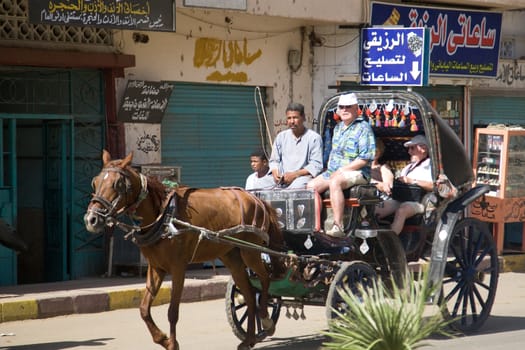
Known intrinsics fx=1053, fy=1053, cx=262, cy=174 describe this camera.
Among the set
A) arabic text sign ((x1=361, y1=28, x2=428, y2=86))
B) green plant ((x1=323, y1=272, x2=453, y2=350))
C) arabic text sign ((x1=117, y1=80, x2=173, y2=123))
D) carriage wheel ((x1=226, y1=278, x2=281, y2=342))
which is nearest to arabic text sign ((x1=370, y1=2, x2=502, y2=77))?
arabic text sign ((x1=361, y1=28, x2=428, y2=86))

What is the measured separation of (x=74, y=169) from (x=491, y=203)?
21.5ft

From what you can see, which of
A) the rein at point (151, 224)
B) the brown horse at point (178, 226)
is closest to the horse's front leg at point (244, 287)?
the brown horse at point (178, 226)

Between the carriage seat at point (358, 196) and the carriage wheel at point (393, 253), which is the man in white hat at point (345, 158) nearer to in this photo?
the carriage seat at point (358, 196)

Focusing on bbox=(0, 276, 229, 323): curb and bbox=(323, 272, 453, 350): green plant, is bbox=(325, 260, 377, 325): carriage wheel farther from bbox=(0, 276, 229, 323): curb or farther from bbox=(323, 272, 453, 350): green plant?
bbox=(0, 276, 229, 323): curb

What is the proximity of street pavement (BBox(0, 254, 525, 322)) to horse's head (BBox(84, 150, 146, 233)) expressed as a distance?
3.60 metres

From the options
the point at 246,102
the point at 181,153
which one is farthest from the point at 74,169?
the point at 246,102

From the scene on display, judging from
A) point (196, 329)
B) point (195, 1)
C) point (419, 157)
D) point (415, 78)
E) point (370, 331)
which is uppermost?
point (195, 1)

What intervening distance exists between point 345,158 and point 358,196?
0.48m

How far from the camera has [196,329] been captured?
10.6 metres

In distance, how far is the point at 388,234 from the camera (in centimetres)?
934

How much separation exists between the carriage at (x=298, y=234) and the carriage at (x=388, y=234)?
1 centimetres

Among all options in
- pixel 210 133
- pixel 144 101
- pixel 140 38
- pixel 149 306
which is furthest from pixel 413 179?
pixel 210 133

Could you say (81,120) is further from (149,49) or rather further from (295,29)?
(295,29)

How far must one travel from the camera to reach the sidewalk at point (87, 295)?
11.3m
